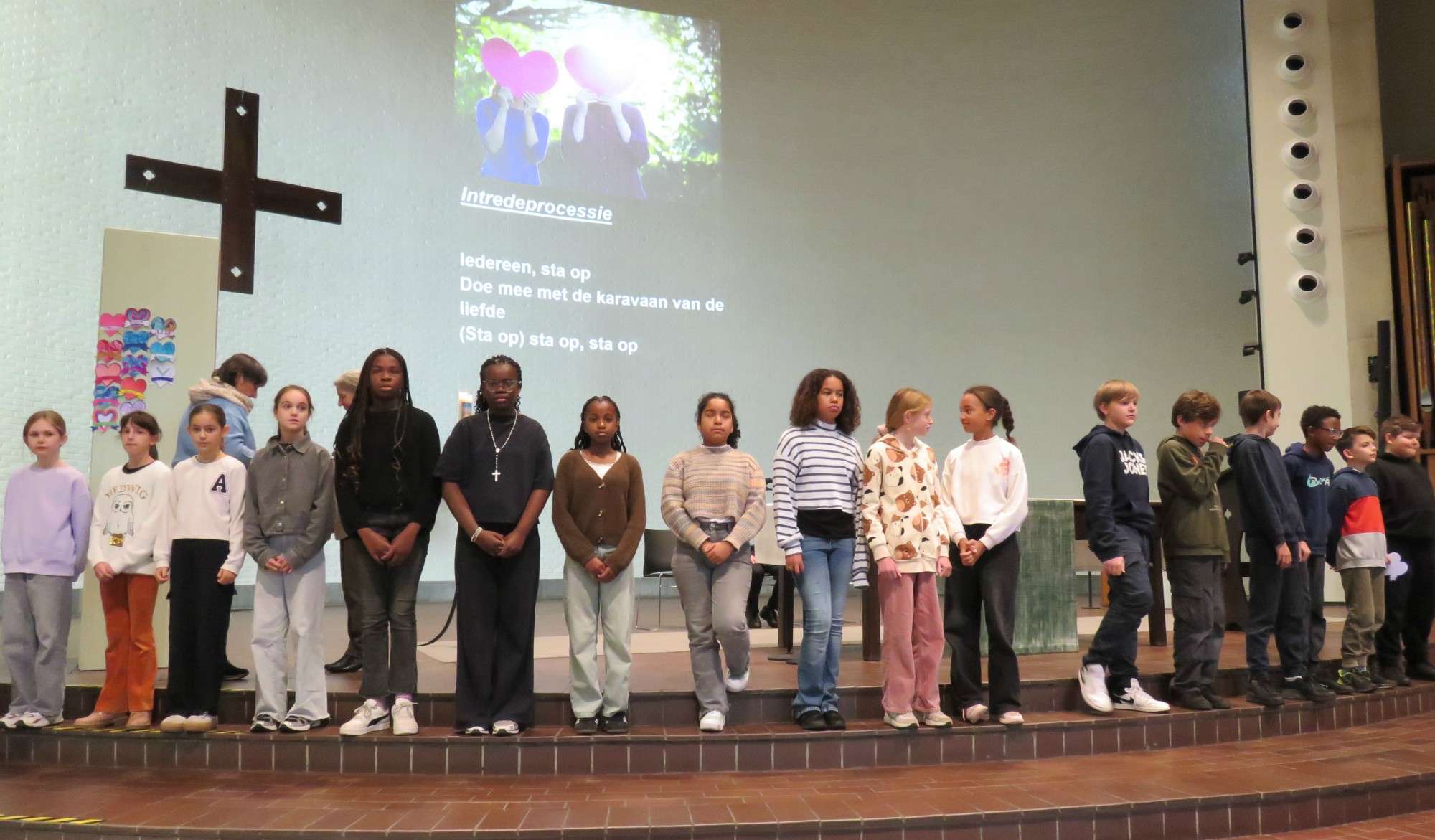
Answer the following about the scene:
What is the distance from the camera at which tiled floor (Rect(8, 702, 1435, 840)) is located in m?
3.09

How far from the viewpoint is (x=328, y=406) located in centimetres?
764

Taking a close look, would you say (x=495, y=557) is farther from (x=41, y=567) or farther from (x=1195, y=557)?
(x=1195, y=557)

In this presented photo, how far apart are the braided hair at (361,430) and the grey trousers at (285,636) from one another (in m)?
0.32

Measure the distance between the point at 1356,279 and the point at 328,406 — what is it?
24.3ft

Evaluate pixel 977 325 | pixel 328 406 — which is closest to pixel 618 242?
pixel 328 406

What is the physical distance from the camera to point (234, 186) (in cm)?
525

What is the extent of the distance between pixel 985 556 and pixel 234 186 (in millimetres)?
3931

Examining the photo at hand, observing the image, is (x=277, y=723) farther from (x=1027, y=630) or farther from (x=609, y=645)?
(x=1027, y=630)

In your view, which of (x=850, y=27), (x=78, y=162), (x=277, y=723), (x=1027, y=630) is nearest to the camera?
(x=277, y=723)

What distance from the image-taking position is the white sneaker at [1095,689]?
417cm

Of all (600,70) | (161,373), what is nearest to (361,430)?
(161,373)

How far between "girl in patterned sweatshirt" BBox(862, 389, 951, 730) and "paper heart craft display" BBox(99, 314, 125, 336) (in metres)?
3.38

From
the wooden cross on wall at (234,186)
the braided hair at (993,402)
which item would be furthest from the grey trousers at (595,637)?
the wooden cross on wall at (234,186)

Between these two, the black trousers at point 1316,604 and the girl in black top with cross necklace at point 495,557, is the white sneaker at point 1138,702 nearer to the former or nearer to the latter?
the black trousers at point 1316,604
